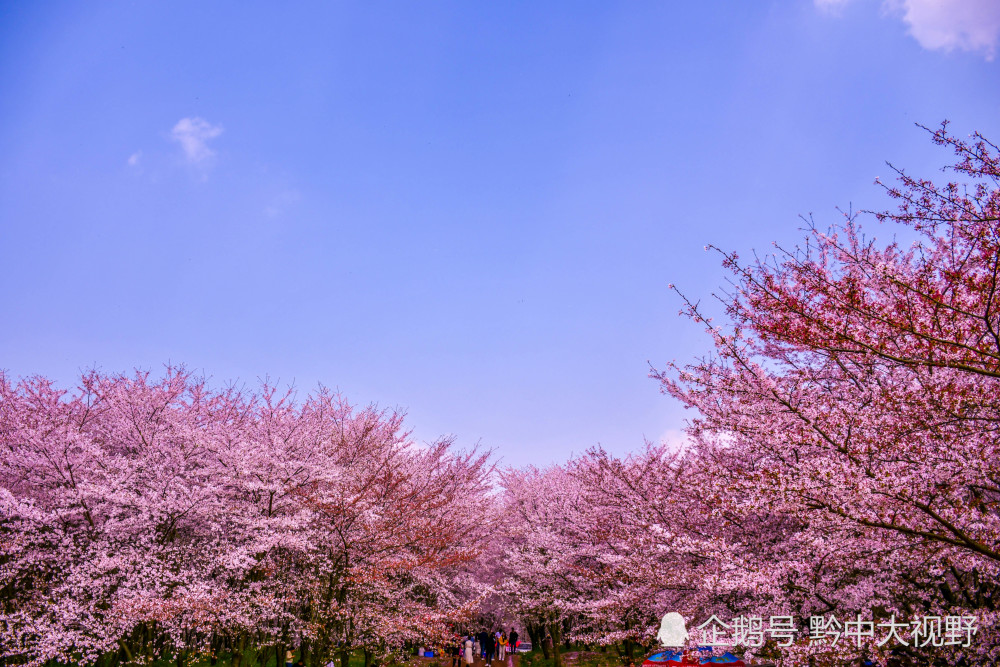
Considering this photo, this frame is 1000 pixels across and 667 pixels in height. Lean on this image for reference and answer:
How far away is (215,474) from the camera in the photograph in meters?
13.9

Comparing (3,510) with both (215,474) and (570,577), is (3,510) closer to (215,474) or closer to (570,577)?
(215,474)

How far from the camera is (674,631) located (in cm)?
933

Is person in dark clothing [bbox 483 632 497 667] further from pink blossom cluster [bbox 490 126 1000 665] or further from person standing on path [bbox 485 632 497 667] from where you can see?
pink blossom cluster [bbox 490 126 1000 665]

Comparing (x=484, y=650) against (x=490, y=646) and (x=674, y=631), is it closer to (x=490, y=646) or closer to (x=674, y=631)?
(x=490, y=646)

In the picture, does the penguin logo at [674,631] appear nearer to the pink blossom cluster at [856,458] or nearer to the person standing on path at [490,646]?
the pink blossom cluster at [856,458]

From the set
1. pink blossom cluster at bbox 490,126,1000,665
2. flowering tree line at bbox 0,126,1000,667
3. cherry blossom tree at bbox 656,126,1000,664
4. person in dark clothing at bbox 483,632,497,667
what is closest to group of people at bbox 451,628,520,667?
person in dark clothing at bbox 483,632,497,667

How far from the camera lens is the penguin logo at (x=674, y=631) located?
29.8 feet

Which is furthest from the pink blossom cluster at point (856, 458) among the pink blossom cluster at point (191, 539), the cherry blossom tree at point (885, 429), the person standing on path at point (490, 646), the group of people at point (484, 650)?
the person standing on path at point (490, 646)

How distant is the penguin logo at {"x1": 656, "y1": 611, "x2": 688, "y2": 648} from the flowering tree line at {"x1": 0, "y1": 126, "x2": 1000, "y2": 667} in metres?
0.29

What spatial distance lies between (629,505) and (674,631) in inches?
102

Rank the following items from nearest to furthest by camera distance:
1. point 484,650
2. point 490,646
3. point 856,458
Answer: point 856,458, point 490,646, point 484,650

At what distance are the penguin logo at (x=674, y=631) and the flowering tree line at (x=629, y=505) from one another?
29 centimetres

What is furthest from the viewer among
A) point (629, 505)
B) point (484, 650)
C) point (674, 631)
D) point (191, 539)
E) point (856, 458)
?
point (484, 650)

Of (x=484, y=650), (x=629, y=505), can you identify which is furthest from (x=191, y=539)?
(x=484, y=650)
